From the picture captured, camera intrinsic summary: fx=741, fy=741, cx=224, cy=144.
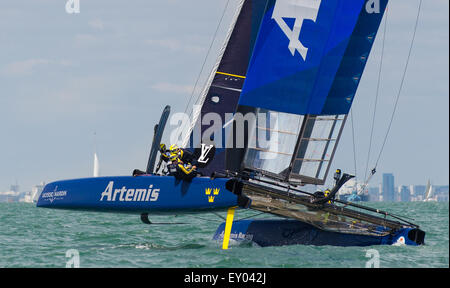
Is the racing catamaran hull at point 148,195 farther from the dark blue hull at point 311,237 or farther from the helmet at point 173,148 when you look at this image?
the dark blue hull at point 311,237

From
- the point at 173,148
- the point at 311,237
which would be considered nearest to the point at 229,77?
the point at 173,148

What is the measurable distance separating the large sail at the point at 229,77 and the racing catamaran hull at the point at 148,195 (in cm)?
201

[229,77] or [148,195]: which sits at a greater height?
[229,77]

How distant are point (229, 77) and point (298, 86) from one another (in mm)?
1764

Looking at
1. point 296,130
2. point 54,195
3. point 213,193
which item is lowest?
point 54,195

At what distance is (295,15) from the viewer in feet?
38.4

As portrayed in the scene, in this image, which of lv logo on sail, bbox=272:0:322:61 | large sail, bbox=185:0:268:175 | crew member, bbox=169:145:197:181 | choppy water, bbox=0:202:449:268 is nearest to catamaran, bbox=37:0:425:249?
lv logo on sail, bbox=272:0:322:61

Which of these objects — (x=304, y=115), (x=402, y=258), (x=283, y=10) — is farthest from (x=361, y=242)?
(x=283, y=10)

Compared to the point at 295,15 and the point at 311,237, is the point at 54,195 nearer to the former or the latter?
the point at 311,237

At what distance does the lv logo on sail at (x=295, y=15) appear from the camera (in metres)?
11.7

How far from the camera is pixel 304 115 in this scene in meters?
11.9

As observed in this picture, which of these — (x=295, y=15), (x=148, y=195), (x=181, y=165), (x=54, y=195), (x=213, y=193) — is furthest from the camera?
(x=54, y=195)

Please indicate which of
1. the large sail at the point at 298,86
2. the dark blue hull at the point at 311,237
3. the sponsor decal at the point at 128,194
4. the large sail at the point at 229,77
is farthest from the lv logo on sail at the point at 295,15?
the sponsor decal at the point at 128,194

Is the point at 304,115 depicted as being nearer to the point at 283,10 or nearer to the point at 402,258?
the point at 283,10
